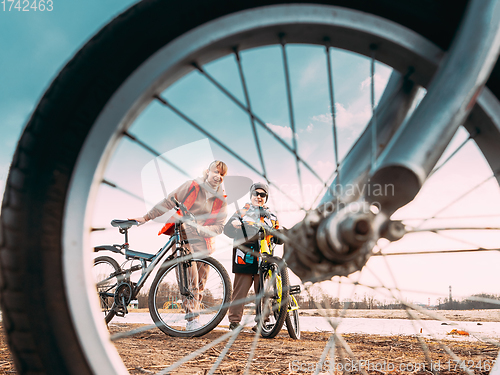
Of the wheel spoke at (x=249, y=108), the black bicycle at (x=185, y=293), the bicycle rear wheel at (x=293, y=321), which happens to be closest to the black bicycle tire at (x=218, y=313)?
the black bicycle at (x=185, y=293)

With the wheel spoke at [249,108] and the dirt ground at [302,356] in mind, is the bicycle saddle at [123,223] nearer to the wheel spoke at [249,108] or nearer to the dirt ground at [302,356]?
the dirt ground at [302,356]

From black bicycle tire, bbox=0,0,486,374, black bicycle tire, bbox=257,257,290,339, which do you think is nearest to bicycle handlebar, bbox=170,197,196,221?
black bicycle tire, bbox=257,257,290,339

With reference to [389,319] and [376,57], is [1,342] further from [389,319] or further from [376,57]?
[389,319]

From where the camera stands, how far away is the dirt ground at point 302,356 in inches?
37.6

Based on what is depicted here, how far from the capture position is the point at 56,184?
14.1 inches

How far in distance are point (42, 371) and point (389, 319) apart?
2.34 metres

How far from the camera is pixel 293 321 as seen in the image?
6.36ft

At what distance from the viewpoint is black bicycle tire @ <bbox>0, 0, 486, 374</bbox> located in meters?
0.34

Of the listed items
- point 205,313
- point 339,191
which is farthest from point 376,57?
point 205,313

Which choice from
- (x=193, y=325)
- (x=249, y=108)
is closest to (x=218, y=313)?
(x=193, y=325)

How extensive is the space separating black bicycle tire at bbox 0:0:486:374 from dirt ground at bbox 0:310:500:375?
0.69m

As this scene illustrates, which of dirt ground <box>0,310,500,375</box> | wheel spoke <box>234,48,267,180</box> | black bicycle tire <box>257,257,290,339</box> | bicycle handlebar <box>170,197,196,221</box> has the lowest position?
dirt ground <box>0,310,500,375</box>

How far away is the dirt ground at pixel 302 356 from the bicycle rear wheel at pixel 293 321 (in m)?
0.28

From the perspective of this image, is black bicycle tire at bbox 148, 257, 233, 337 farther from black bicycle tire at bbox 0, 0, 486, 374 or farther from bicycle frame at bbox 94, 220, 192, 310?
black bicycle tire at bbox 0, 0, 486, 374
